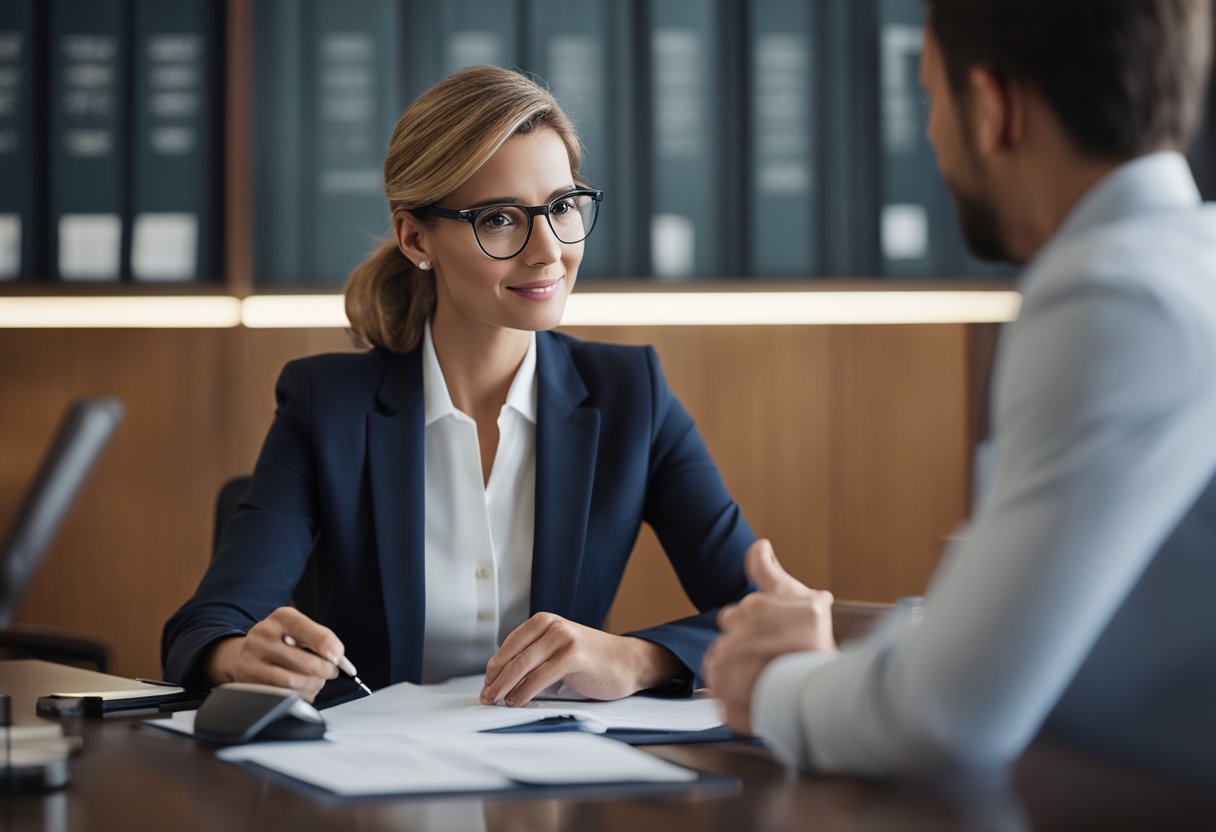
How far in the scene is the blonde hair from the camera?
5.64 feet

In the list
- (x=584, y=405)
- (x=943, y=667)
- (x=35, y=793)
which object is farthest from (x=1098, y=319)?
(x=584, y=405)

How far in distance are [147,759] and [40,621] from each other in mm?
2345

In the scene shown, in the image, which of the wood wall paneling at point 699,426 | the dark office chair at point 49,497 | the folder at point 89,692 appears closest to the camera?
the folder at point 89,692

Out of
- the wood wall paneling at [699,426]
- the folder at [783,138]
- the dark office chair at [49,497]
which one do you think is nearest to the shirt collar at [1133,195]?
the dark office chair at [49,497]

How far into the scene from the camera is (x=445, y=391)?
1.82 metres

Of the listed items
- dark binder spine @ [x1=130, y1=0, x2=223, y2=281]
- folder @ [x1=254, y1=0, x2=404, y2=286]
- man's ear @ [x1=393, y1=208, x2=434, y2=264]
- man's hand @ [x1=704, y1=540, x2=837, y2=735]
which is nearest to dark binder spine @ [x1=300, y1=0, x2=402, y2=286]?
folder @ [x1=254, y1=0, x2=404, y2=286]

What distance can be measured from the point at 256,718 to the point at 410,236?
3.20 ft

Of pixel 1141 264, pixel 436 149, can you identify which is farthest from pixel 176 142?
pixel 1141 264

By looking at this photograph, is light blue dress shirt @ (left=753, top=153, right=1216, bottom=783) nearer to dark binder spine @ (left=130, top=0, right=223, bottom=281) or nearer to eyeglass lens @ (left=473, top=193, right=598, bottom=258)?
eyeglass lens @ (left=473, top=193, right=598, bottom=258)

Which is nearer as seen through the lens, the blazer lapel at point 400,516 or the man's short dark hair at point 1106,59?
the man's short dark hair at point 1106,59

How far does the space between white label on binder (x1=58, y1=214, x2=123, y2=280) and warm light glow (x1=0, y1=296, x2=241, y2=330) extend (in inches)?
2.7

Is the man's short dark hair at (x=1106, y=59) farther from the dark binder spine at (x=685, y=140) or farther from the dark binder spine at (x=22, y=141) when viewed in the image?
the dark binder spine at (x=22, y=141)

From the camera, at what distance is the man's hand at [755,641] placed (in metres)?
0.93

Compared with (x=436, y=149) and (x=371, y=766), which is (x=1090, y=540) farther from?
(x=436, y=149)
